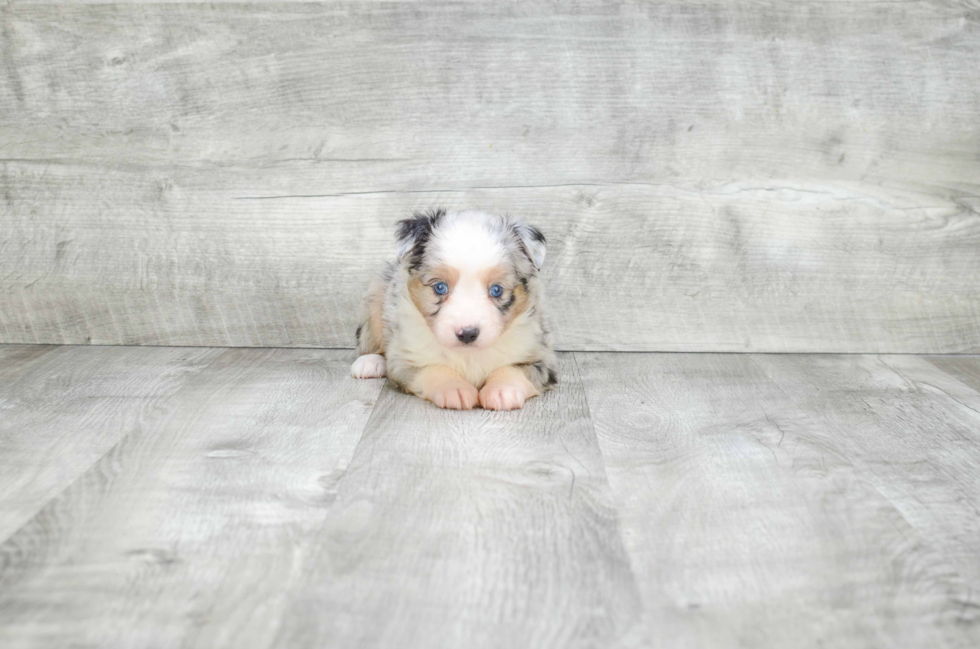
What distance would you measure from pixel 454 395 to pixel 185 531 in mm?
1078

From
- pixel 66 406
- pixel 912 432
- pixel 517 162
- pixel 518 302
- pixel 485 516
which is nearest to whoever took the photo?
pixel 485 516

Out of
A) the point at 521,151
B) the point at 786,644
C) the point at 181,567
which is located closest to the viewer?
the point at 786,644

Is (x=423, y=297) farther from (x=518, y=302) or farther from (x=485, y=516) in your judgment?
(x=485, y=516)

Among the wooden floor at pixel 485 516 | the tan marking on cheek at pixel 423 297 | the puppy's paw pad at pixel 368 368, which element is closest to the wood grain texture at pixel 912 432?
the wooden floor at pixel 485 516

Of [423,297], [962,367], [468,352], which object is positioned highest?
[423,297]

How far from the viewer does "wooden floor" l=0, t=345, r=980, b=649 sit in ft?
4.80

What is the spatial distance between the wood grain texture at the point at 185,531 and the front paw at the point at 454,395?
0.21 meters

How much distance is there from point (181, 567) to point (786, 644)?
107cm

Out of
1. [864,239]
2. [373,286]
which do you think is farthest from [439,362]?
[864,239]

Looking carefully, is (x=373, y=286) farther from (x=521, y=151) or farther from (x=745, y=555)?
(x=745, y=555)

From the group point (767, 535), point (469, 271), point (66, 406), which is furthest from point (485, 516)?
point (66, 406)

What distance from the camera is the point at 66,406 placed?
2682 mm

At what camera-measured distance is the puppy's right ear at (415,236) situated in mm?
2805

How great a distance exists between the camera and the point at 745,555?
1706 mm
